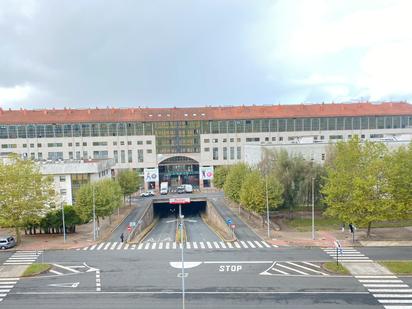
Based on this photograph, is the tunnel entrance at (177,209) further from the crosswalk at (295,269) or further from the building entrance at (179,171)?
the crosswalk at (295,269)

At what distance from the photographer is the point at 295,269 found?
113 ft

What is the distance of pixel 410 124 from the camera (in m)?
105

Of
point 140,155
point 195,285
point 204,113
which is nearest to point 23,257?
point 195,285

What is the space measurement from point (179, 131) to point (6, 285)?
7902 centimetres

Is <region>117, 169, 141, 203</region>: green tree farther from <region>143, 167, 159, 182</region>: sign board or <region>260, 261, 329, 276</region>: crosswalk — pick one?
<region>260, 261, 329, 276</region>: crosswalk

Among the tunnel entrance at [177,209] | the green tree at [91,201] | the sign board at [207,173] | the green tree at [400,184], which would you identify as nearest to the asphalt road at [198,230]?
the tunnel entrance at [177,209]

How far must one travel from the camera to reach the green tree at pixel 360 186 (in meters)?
43.4

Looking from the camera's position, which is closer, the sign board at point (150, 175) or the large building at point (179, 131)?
the large building at point (179, 131)

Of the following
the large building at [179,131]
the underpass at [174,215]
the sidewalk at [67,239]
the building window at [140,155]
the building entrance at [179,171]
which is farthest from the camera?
the building entrance at [179,171]

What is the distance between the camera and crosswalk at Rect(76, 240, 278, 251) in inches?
1727

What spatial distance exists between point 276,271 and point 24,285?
20623 mm

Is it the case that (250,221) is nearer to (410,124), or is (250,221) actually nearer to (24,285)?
(24,285)

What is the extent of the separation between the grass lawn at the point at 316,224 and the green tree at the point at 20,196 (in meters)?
32.8

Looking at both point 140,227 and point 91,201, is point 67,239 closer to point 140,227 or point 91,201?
point 91,201
